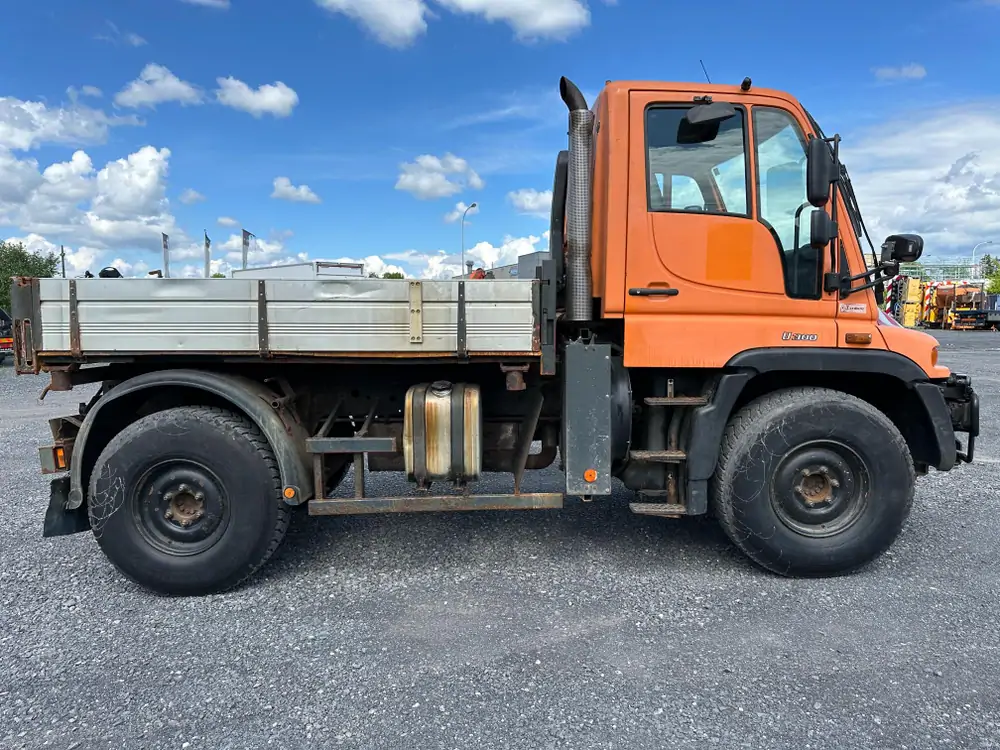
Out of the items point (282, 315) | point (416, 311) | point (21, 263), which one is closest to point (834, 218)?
point (416, 311)

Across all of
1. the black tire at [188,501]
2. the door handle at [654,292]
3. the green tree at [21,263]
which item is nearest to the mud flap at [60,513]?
the black tire at [188,501]

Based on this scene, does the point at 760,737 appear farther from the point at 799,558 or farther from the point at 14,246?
the point at 14,246

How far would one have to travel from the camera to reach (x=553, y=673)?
2.96 m

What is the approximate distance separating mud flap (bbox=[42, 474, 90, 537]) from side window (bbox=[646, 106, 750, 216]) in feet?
12.7

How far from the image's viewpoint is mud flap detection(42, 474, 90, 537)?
381 cm

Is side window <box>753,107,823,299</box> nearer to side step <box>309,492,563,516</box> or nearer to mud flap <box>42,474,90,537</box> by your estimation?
side step <box>309,492,563,516</box>

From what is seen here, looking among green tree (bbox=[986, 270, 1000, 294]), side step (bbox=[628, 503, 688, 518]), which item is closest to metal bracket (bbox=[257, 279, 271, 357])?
side step (bbox=[628, 503, 688, 518])

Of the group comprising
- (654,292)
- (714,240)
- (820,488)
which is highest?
(714,240)

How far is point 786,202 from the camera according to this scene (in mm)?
3809

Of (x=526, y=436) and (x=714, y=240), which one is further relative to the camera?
(x=526, y=436)

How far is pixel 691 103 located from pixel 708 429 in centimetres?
192

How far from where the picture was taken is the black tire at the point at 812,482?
3760mm

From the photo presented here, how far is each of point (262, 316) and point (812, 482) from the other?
3401 mm

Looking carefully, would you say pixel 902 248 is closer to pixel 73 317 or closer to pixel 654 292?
pixel 654 292
